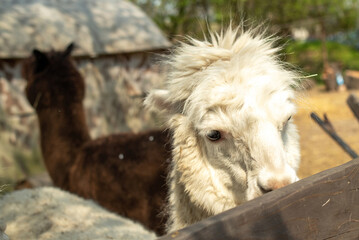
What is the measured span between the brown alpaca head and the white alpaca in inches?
84.7

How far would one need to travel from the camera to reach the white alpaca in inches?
79.6

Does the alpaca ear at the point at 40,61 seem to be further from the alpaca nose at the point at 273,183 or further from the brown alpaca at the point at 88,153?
the alpaca nose at the point at 273,183

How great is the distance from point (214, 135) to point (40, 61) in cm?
309

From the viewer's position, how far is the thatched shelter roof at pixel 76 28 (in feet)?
23.0

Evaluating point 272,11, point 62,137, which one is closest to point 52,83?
point 62,137

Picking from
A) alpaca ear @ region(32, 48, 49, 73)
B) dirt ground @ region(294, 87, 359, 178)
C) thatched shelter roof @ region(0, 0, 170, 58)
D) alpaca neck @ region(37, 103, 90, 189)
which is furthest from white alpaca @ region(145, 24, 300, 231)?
thatched shelter roof @ region(0, 0, 170, 58)

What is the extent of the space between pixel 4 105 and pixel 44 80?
2838 millimetres

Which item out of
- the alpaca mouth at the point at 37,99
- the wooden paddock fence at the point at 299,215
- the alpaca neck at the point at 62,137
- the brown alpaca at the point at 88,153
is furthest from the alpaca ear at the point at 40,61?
the wooden paddock fence at the point at 299,215

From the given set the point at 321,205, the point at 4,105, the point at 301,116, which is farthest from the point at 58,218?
the point at 301,116

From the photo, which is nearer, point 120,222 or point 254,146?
point 254,146

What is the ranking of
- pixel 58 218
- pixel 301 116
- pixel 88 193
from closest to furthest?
pixel 58 218
pixel 88 193
pixel 301 116

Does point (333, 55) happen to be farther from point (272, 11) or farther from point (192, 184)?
point (192, 184)

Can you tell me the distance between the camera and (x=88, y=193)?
4000 millimetres

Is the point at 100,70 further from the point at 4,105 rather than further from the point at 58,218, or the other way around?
the point at 58,218
